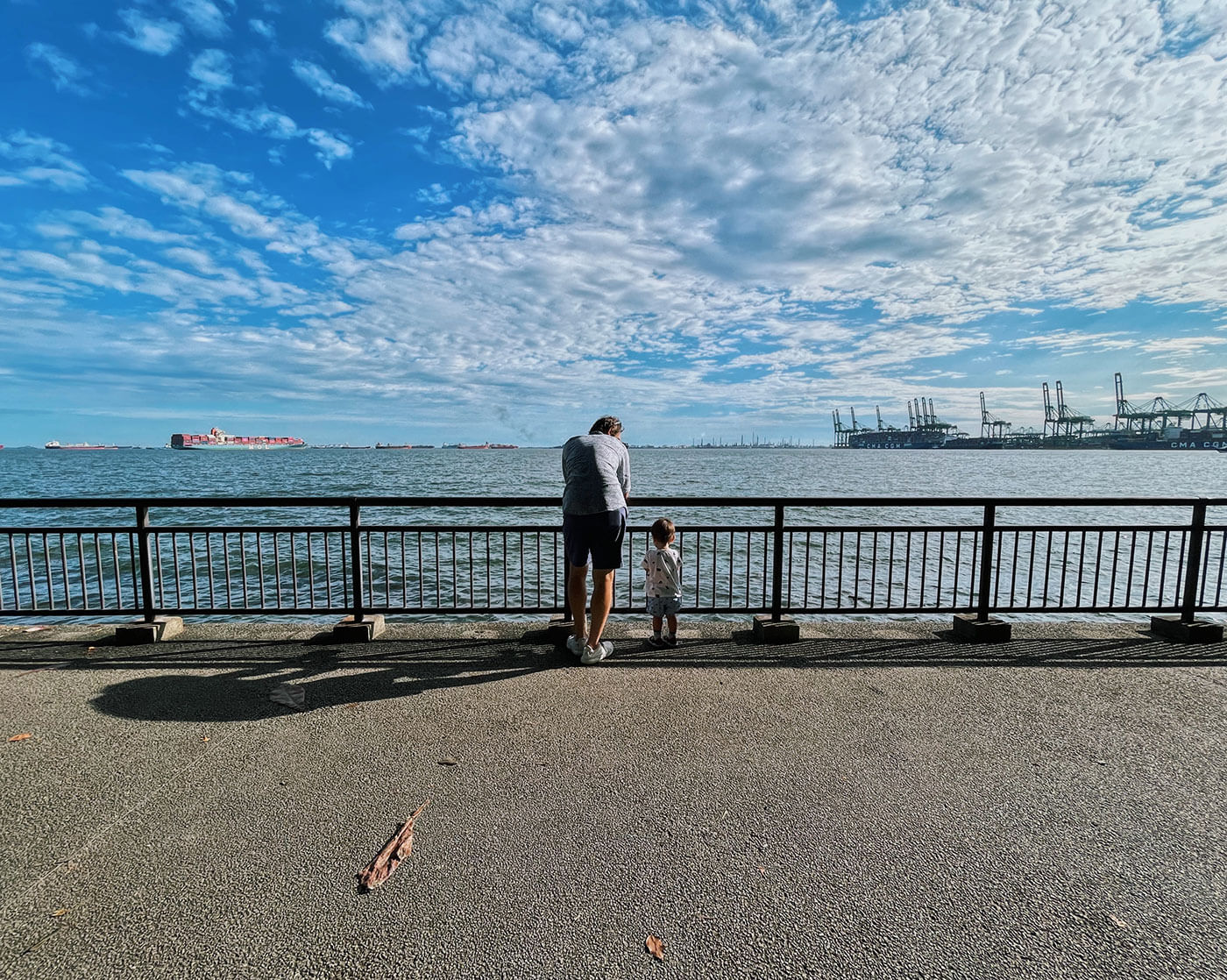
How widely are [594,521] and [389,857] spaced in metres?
2.73

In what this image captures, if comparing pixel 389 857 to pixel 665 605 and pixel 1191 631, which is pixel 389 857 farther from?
pixel 1191 631

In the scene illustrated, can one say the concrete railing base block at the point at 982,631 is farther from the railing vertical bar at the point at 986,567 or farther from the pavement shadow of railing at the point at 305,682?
the pavement shadow of railing at the point at 305,682

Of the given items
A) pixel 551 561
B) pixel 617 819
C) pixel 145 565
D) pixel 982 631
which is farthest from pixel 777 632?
pixel 551 561

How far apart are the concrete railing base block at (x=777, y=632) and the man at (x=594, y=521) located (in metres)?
1.48

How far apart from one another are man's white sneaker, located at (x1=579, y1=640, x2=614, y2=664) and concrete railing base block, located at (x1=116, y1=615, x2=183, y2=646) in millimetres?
3979

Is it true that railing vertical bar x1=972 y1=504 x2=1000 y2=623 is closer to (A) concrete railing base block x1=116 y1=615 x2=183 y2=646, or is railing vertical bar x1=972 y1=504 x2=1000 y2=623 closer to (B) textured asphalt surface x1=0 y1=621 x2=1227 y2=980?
(B) textured asphalt surface x1=0 y1=621 x2=1227 y2=980

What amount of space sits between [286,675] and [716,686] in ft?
11.0

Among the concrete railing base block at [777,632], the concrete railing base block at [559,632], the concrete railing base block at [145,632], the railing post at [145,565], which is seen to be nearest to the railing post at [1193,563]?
the concrete railing base block at [777,632]

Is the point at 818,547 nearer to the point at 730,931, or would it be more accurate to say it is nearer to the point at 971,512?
the point at 971,512

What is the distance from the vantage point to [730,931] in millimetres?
2270

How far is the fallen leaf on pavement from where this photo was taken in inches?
98.8

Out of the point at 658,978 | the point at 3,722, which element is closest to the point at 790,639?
the point at 658,978

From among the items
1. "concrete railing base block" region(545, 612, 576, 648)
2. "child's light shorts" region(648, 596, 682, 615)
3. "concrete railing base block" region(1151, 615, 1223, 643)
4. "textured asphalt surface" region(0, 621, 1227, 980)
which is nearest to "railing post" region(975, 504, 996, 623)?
"textured asphalt surface" region(0, 621, 1227, 980)

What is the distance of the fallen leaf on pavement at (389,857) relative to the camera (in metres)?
2.51
